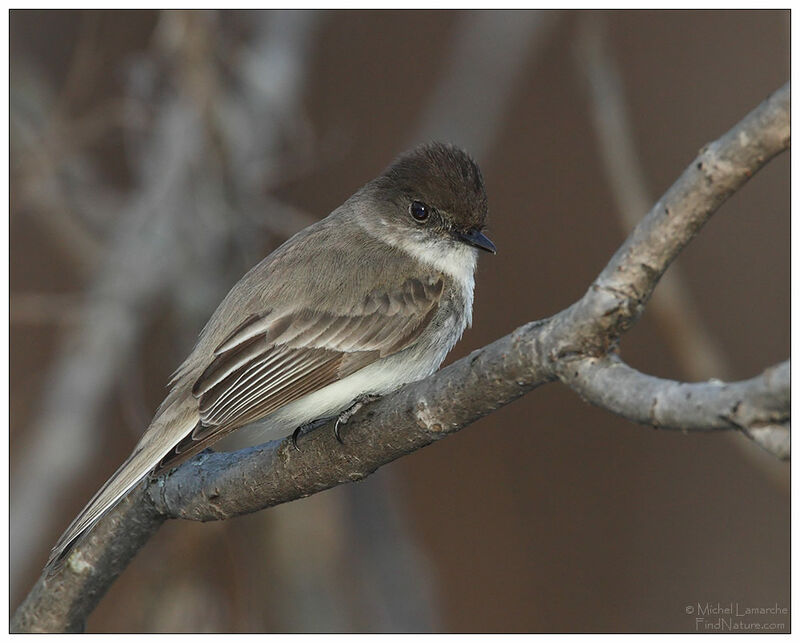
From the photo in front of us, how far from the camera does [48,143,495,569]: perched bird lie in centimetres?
342

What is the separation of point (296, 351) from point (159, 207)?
143 cm

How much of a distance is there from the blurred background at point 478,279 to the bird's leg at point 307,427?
1.41 m

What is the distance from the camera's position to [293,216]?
4.99 meters

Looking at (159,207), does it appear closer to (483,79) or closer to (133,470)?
(133,470)

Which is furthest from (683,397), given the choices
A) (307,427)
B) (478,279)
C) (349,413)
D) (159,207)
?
(478,279)

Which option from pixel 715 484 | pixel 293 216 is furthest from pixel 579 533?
pixel 293 216

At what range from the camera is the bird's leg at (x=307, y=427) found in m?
3.02

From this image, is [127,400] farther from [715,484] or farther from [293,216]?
[715,484]

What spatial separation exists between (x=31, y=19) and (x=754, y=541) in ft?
16.6

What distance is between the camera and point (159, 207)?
4672 mm

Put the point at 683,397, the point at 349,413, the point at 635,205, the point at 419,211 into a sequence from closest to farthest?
the point at 683,397, the point at 349,413, the point at 635,205, the point at 419,211

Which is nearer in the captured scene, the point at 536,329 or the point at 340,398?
the point at 536,329

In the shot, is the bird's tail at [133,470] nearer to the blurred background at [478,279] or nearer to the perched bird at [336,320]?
the perched bird at [336,320]

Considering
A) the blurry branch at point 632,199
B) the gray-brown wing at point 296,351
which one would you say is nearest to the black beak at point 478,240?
the gray-brown wing at point 296,351
